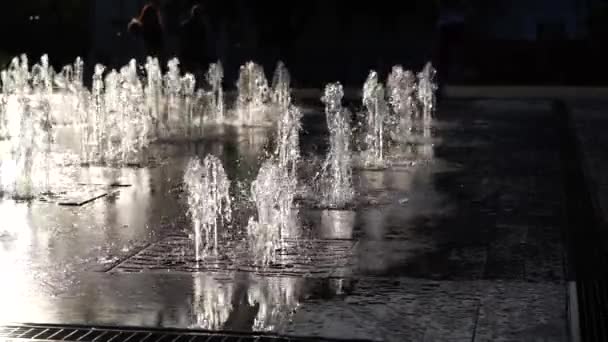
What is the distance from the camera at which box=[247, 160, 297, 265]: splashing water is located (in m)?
6.88

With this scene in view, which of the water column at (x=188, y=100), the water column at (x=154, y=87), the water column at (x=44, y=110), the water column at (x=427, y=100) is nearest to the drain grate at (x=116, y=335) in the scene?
the water column at (x=44, y=110)

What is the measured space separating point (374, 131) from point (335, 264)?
709 centimetres

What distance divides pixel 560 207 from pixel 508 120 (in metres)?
6.83

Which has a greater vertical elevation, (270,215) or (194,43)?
(194,43)

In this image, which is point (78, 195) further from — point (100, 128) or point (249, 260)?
point (100, 128)

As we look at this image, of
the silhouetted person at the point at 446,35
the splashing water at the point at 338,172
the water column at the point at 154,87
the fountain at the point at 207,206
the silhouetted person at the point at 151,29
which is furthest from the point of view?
the silhouetted person at the point at 151,29

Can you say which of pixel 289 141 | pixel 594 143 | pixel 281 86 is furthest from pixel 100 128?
pixel 281 86

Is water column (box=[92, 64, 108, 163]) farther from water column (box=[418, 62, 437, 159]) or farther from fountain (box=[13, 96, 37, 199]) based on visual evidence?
water column (box=[418, 62, 437, 159])

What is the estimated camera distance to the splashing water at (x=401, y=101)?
13687 mm

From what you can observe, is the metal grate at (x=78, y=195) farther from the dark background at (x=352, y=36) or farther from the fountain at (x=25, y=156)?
the dark background at (x=352, y=36)

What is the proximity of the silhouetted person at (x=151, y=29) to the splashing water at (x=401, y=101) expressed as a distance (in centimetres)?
418

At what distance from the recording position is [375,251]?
6.82m

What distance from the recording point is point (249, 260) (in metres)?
6.59

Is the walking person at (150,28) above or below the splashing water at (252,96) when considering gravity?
above
